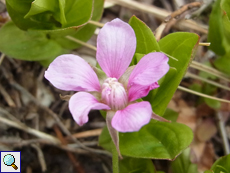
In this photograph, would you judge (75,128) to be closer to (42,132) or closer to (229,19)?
(42,132)

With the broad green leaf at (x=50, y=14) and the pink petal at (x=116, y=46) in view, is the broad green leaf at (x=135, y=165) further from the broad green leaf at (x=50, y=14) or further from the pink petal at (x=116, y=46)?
the broad green leaf at (x=50, y=14)

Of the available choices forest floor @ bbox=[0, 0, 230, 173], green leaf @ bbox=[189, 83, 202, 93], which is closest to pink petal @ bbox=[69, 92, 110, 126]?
forest floor @ bbox=[0, 0, 230, 173]

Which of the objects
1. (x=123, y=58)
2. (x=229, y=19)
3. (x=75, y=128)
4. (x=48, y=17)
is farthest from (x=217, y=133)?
(x=48, y=17)

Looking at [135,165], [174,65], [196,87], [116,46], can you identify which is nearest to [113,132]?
[116,46]

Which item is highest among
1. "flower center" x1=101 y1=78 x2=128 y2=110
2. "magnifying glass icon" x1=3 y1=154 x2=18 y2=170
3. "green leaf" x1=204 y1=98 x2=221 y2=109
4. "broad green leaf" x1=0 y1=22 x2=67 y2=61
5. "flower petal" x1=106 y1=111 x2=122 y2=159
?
"flower center" x1=101 y1=78 x2=128 y2=110

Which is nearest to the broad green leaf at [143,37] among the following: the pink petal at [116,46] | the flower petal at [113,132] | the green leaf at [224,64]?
the pink petal at [116,46]

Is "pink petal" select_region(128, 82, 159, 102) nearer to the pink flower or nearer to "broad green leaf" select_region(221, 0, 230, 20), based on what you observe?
the pink flower
